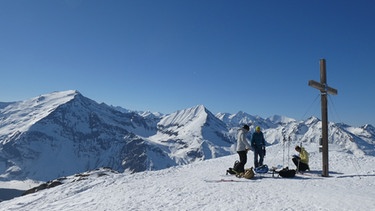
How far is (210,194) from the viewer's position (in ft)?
41.2

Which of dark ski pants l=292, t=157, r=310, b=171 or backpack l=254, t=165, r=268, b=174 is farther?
dark ski pants l=292, t=157, r=310, b=171

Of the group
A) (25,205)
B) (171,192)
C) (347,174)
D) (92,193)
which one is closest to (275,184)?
(171,192)

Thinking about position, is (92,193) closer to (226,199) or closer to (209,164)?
(226,199)

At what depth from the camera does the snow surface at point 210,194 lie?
11.0m

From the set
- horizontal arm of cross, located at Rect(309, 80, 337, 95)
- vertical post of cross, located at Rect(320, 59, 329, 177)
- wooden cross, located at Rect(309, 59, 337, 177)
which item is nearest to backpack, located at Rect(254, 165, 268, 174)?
wooden cross, located at Rect(309, 59, 337, 177)

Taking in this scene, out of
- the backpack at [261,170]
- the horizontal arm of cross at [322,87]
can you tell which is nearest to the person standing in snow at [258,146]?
the backpack at [261,170]

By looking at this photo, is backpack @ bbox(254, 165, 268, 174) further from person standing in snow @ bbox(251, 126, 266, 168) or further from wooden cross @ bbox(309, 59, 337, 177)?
wooden cross @ bbox(309, 59, 337, 177)

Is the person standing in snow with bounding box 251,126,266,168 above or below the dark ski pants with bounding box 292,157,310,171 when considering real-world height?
above

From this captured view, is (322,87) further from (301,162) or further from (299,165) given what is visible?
(299,165)

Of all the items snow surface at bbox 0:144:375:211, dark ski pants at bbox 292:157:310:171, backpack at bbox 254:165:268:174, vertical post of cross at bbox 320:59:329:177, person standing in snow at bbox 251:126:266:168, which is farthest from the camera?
dark ski pants at bbox 292:157:310:171

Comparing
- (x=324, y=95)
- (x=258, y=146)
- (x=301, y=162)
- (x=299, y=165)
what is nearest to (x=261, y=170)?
(x=258, y=146)

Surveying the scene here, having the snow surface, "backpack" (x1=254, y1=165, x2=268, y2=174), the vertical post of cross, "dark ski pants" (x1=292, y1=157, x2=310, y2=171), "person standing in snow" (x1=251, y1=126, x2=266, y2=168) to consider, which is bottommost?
the snow surface

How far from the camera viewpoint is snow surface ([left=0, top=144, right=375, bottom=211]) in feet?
36.0

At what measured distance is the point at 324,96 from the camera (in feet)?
60.0
